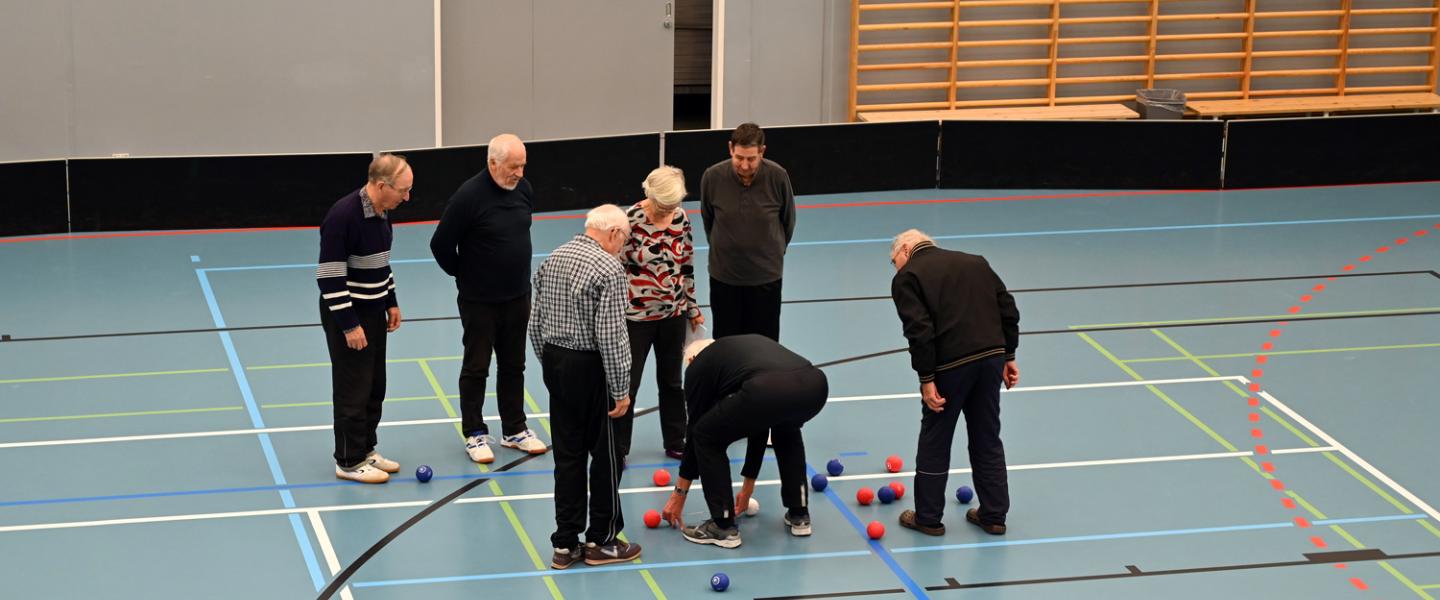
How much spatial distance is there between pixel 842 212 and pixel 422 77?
3.76 metres

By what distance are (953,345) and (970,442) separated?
523 millimetres

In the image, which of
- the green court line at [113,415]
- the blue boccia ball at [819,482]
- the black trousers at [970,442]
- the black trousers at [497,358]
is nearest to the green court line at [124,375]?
the green court line at [113,415]

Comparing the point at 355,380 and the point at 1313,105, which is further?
the point at 1313,105

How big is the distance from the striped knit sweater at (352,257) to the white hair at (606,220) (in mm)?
1253

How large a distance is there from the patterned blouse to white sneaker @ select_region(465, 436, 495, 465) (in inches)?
40.2

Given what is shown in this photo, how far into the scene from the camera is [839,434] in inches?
337

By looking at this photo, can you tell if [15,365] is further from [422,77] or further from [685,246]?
[422,77]

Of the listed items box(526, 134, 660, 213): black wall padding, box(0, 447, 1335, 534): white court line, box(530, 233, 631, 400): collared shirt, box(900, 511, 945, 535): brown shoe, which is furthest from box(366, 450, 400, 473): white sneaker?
box(526, 134, 660, 213): black wall padding

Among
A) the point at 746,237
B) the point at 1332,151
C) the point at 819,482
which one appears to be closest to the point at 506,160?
the point at 746,237

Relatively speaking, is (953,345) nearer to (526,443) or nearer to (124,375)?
(526,443)

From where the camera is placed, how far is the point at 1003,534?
7352 millimetres

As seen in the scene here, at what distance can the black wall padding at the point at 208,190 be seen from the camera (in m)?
12.2

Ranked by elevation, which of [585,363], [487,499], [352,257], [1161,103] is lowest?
[487,499]

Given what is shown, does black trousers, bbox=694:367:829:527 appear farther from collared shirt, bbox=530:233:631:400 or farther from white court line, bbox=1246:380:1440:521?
white court line, bbox=1246:380:1440:521
